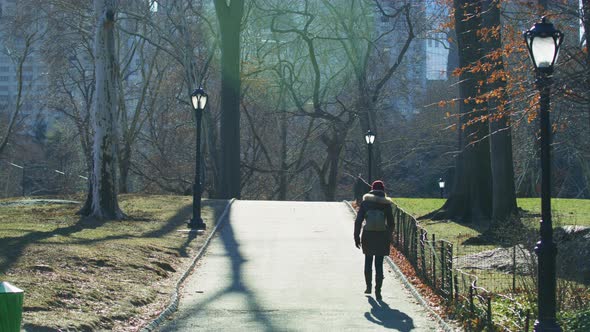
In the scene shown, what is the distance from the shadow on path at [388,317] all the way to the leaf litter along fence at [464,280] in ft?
2.19

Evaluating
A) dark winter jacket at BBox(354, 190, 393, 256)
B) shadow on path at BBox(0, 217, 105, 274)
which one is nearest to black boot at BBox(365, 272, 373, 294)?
dark winter jacket at BBox(354, 190, 393, 256)

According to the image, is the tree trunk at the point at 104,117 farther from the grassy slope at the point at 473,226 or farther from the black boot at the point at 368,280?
the black boot at the point at 368,280

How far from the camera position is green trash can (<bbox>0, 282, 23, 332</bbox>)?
6934 millimetres

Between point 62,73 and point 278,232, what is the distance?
90.1ft

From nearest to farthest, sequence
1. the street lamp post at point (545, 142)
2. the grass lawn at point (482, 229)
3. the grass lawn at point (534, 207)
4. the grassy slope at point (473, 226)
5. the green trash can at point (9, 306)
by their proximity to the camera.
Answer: the green trash can at point (9, 306)
the street lamp post at point (545, 142)
the grass lawn at point (482, 229)
the grassy slope at point (473, 226)
the grass lawn at point (534, 207)

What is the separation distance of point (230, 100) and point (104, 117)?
16.0 m

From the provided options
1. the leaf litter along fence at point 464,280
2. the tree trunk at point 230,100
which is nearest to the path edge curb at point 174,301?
the leaf litter along fence at point 464,280

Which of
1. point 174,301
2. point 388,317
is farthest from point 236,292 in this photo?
point 388,317

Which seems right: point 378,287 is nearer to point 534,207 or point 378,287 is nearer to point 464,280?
point 464,280

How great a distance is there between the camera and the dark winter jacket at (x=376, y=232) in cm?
1352

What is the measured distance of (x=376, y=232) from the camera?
1356cm

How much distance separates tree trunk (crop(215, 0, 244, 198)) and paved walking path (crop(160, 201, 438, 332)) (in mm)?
15300

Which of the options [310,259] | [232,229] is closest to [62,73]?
[232,229]

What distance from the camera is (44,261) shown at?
14.2 meters
